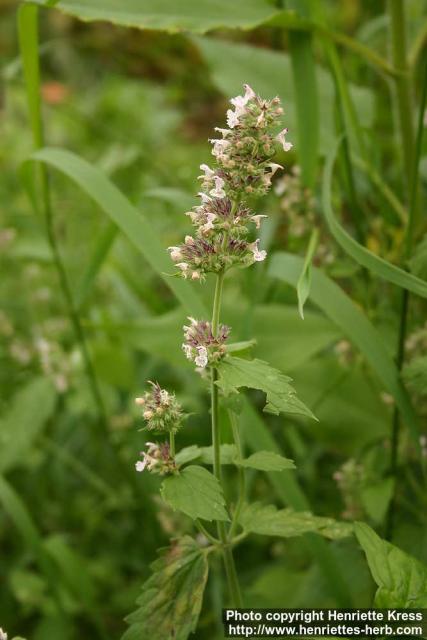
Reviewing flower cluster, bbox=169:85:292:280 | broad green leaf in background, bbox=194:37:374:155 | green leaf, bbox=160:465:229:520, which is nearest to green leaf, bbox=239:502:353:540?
green leaf, bbox=160:465:229:520

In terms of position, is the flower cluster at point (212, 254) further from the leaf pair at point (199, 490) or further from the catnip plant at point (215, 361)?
the leaf pair at point (199, 490)

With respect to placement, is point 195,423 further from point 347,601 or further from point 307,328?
point 347,601

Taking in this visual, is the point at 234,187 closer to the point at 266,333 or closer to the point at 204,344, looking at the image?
the point at 204,344

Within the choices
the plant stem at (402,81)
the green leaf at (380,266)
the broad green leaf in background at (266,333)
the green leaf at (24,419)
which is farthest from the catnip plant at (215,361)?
the green leaf at (24,419)

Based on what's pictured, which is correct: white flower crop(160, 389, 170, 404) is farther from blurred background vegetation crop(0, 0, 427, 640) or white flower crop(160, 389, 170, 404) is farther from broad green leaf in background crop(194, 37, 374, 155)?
broad green leaf in background crop(194, 37, 374, 155)

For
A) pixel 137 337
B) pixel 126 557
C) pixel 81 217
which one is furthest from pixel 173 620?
pixel 81 217

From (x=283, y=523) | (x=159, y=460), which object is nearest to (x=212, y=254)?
(x=159, y=460)
